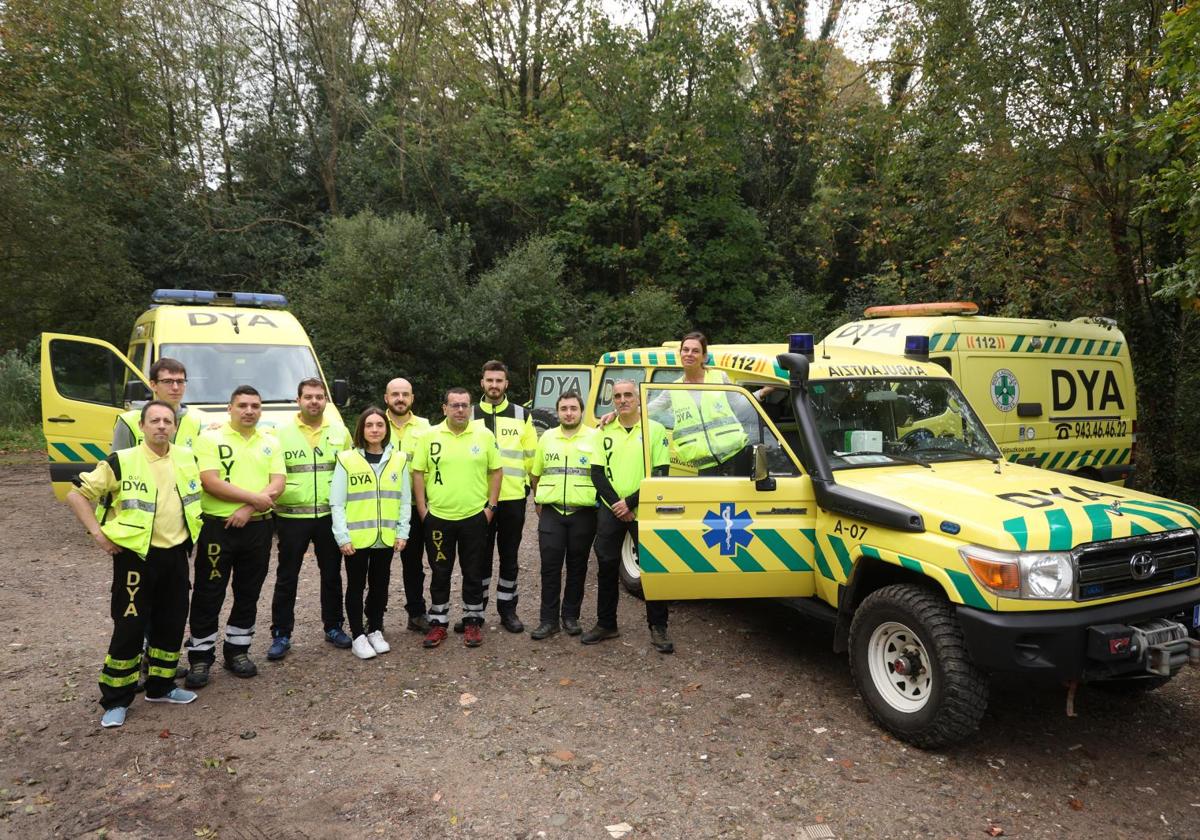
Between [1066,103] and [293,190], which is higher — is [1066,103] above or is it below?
below

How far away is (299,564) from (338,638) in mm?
645

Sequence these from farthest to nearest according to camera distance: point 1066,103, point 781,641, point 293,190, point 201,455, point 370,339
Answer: point 293,190, point 370,339, point 1066,103, point 781,641, point 201,455

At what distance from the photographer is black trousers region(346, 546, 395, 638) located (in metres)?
5.19

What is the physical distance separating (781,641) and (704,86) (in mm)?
17969

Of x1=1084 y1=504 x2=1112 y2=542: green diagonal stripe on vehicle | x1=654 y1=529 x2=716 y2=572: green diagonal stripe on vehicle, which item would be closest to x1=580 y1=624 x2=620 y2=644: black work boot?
x1=654 y1=529 x2=716 y2=572: green diagonal stripe on vehicle

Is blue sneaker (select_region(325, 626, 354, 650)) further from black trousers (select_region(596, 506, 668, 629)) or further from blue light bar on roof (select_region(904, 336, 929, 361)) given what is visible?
blue light bar on roof (select_region(904, 336, 929, 361))

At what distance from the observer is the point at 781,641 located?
565 centimetres

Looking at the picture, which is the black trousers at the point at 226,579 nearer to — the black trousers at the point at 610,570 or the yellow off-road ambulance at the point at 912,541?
the black trousers at the point at 610,570

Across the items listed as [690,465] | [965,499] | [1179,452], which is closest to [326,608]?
[690,465]

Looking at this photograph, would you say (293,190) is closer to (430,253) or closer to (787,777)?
(430,253)

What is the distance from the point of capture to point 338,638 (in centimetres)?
543

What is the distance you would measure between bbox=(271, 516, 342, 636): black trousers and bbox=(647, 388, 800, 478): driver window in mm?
2269

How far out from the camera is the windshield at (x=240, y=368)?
8508 mm

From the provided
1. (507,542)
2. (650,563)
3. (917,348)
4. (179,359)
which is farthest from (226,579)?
(917,348)
